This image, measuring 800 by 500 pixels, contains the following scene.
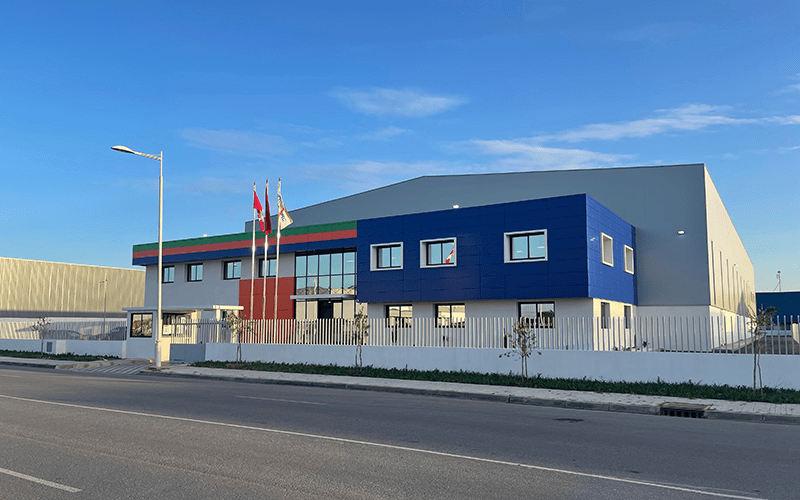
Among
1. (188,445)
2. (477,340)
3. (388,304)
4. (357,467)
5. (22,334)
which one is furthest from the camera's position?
(22,334)

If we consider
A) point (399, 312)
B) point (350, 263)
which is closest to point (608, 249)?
point (399, 312)

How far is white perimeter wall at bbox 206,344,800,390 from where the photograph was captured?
17683 mm

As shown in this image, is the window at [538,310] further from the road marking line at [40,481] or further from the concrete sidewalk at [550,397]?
the road marking line at [40,481]

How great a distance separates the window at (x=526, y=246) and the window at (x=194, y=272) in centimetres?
2392

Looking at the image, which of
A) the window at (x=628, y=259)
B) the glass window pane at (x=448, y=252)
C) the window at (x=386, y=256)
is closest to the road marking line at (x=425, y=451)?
the glass window pane at (x=448, y=252)

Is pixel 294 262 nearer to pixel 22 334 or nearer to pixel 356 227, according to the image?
pixel 356 227

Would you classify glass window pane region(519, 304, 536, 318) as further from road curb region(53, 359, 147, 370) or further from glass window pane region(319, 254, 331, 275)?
road curb region(53, 359, 147, 370)

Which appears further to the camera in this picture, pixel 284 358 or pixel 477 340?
pixel 284 358

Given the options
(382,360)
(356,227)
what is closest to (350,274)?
(356,227)

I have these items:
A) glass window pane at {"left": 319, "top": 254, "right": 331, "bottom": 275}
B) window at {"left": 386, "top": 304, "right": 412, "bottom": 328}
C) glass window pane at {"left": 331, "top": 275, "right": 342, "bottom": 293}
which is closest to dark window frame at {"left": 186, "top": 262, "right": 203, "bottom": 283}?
glass window pane at {"left": 319, "top": 254, "right": 331, "bottom": 275}

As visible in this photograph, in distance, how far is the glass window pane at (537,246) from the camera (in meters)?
28.3

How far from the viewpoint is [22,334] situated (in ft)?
144

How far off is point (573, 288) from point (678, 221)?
12913 mm

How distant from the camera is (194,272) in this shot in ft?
146
